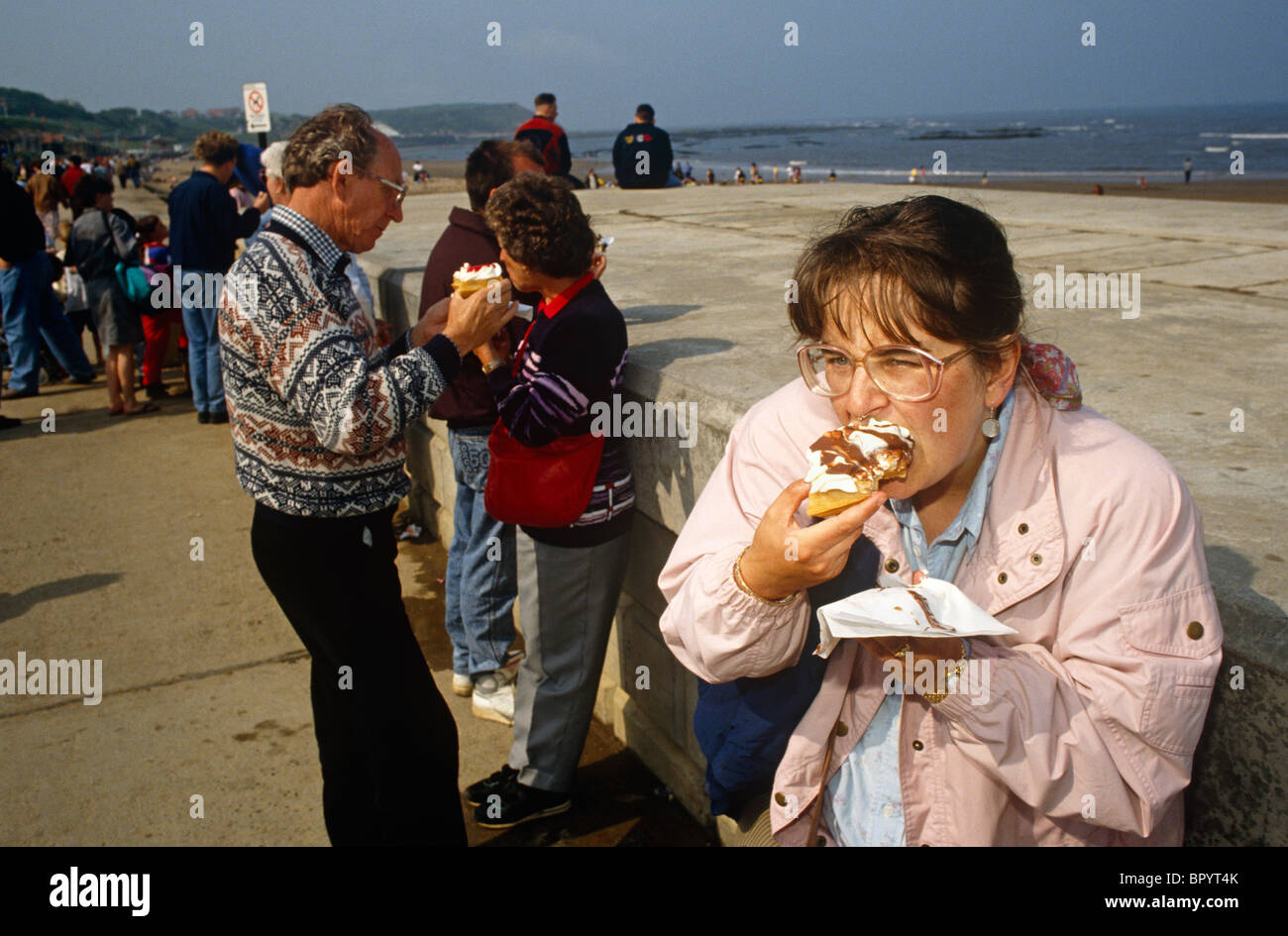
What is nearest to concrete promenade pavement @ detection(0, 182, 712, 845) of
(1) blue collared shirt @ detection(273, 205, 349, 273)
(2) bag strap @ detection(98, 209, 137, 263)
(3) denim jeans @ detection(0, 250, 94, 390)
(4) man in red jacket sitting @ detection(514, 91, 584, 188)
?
A: (1) blue collared shirt @ detection(273, 205, 349, 273)

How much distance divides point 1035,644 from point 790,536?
524 millimetres

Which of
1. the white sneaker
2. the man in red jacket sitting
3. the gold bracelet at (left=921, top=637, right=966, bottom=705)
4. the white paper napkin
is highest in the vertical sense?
the man in red jacket sitting

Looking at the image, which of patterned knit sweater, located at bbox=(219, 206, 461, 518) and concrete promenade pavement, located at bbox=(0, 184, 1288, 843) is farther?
patterned knit sweater, located at bbox=(219, 206, 461, 518)

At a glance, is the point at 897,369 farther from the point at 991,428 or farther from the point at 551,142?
the point at 551,142

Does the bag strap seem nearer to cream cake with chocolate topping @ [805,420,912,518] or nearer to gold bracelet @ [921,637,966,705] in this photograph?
cream cake with chocolate topping @ [805,420,912,518]

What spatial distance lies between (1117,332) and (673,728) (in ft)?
9.06

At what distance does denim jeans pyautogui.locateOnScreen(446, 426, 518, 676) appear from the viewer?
4242 mm

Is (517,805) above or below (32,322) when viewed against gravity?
below

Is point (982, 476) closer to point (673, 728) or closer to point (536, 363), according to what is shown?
point (536, 363)

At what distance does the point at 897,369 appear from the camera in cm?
180

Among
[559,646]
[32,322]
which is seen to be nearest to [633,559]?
[559,646]

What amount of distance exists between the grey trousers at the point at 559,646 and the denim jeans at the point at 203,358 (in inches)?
245

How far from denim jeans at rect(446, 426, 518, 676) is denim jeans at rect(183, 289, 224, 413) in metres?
5.20
